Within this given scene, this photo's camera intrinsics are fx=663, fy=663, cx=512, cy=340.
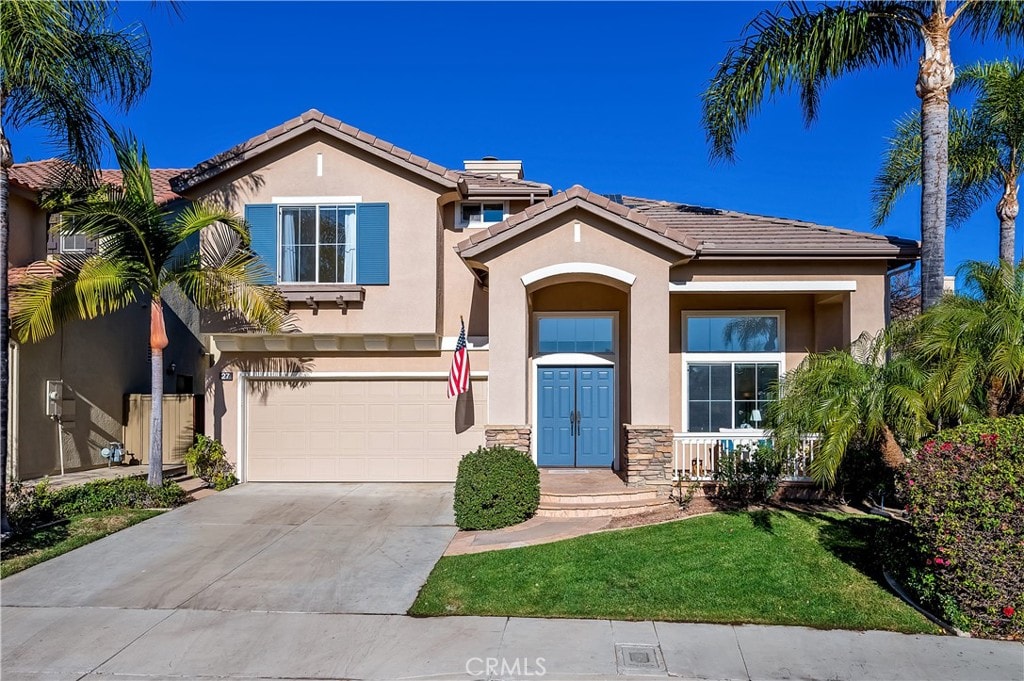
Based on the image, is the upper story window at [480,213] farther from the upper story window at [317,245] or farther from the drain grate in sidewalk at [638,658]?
the drain grate in sidewalk at [638,658]

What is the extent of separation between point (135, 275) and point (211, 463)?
397 cm

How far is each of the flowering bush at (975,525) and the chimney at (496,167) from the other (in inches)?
466

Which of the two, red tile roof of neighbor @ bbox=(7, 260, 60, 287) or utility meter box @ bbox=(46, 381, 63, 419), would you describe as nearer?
red tile roof of neighbor @ bbox=(7, 260, 60, 287)

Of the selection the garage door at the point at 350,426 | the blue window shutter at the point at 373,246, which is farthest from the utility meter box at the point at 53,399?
the blue window shutter at the point at 373,246

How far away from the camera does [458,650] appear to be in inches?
221

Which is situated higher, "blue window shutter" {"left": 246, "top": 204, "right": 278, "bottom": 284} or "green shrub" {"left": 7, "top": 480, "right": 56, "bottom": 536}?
"blue window shutter" {"left": 246, "top": 204, "right": 278, "bottom": 284}

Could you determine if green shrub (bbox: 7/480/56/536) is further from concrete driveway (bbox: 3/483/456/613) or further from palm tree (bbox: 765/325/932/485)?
palm tree (bbox: 765/325/932/485)

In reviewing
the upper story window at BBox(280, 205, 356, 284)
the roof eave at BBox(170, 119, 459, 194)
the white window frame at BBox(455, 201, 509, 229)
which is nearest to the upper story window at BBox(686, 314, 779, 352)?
the white window frame at BBox(455, 201, 509, 229)

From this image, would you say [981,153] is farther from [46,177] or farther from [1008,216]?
[46,177]

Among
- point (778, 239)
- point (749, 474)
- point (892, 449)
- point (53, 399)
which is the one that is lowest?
point (749, 474)

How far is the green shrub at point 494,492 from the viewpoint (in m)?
9.39

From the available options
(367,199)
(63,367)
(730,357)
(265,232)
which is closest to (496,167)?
(367,199)

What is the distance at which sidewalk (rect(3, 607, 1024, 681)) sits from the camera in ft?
17.2

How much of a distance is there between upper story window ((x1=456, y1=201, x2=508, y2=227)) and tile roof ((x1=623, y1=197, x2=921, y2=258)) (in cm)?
326
